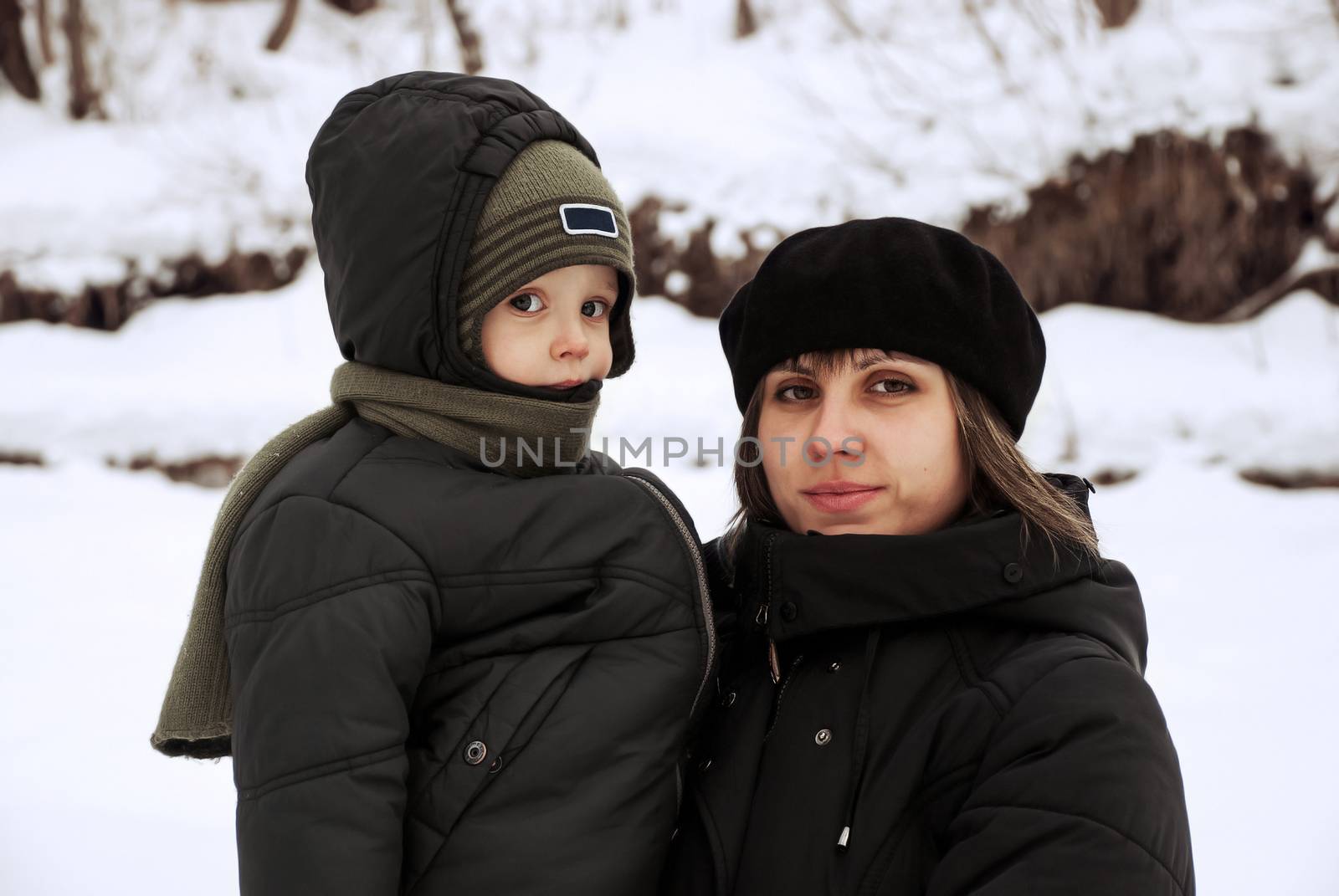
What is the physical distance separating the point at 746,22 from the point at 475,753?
6.73 m

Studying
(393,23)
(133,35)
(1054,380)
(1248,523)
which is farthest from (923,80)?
(133,35)

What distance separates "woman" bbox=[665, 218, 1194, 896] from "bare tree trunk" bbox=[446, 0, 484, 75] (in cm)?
601

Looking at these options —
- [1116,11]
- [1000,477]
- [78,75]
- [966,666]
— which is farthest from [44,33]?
[966,666]

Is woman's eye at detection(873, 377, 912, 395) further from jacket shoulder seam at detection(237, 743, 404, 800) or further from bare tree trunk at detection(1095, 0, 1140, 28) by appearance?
bare tree trunk at detection(1095, 0, 1140, 28)

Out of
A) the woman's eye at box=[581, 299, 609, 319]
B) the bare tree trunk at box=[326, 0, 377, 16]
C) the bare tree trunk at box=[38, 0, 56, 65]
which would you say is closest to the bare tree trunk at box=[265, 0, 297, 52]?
the bare tree trunk at box=[326, 0, 377, 16]

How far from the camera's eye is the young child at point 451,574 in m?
1.26

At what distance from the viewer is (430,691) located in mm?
1370

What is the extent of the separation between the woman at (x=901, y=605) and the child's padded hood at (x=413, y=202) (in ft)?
1.20

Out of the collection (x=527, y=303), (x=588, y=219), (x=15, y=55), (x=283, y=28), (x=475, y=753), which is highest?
(x=283, y=28)

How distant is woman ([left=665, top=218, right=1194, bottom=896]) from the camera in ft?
3.93

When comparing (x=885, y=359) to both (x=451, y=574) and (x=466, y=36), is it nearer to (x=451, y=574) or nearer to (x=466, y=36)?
(x=451, y=574)

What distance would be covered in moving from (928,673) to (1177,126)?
15.7 ft

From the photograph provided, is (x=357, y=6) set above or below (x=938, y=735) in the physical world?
above

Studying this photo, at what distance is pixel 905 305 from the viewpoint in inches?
53.4
